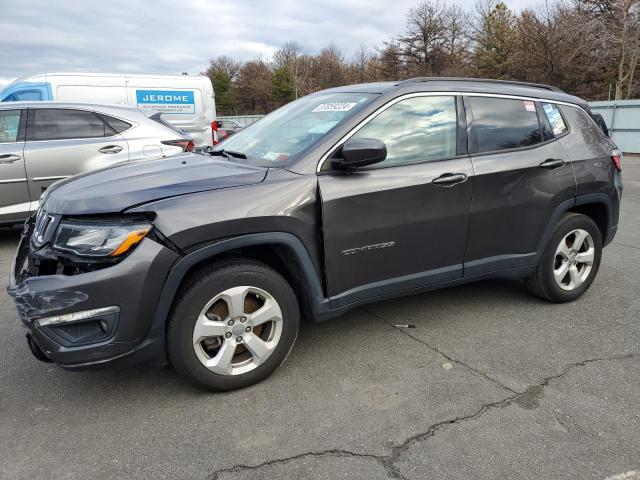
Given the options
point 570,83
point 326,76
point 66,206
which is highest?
point 326,76

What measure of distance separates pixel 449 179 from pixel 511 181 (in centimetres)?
57

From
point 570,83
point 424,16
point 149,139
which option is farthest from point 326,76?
point 149,139

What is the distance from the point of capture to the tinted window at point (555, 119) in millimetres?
3936

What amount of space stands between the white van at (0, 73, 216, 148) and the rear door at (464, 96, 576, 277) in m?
8.09

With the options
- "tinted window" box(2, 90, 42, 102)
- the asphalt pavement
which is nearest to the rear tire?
the asphalt pavement

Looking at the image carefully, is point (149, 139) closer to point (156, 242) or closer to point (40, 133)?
point (40, 133)

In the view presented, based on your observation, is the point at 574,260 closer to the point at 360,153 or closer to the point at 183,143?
the point at 360,153

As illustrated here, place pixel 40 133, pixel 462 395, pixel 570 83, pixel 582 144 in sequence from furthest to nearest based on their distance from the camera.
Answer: pixel 570 83, pixel 40 133, pixel 582 144, pixel 462 395

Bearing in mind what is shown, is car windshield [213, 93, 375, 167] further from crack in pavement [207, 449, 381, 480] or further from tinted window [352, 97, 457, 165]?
crack in pavement [207, 449, 381, 480]

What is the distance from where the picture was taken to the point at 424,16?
45406 millimetres

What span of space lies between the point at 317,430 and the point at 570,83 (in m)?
35.7

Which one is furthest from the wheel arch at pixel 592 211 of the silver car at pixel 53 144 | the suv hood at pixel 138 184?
the silver car at pixel 53 144

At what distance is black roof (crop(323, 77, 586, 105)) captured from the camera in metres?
3.37

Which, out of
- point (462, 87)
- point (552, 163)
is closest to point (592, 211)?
point (552, 163)
